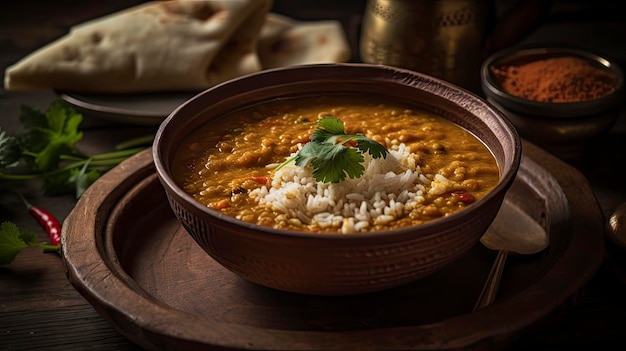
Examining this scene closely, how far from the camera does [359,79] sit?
282cm

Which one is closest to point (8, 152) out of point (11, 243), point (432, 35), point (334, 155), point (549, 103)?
point (11, 243)

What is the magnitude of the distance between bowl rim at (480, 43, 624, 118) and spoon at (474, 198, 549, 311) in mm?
517

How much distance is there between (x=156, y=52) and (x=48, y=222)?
1.05 metres

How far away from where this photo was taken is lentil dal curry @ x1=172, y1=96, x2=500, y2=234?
2225mm

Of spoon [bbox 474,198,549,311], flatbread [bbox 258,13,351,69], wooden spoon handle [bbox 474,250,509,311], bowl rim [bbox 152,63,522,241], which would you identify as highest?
bowl rim [bbox 152,63,522,241]

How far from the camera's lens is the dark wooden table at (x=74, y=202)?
91.8 inches

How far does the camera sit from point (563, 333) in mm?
2326

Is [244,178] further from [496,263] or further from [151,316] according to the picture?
[496,263]

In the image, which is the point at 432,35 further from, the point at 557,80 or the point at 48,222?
the point at 48,222

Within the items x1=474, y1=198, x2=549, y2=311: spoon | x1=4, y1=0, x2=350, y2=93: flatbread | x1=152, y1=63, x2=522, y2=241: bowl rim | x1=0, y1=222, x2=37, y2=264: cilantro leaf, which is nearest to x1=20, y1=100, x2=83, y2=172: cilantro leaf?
x1=4, y1=0, x2=350, y2=93: flatbread

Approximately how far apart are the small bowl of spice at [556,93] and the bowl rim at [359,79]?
0.53m

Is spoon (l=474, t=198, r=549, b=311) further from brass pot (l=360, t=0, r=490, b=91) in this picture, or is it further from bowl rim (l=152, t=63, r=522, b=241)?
brass pot (l=360, t=0, r=490, b=91)

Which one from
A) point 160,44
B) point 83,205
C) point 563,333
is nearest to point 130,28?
point 160,44

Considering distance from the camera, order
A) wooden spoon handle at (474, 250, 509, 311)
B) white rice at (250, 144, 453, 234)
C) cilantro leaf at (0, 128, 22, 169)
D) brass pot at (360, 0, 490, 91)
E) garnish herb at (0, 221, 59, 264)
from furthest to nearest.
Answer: brass pot at (360, 0, 490, 91) < cilantro leaf at (0, 128, 22, 169) < garnish herb at (0, 221, 59, 264) < wooden spoon handle at (474, 250, 509, 311) < white rice at (250, 144, 453, 234)
